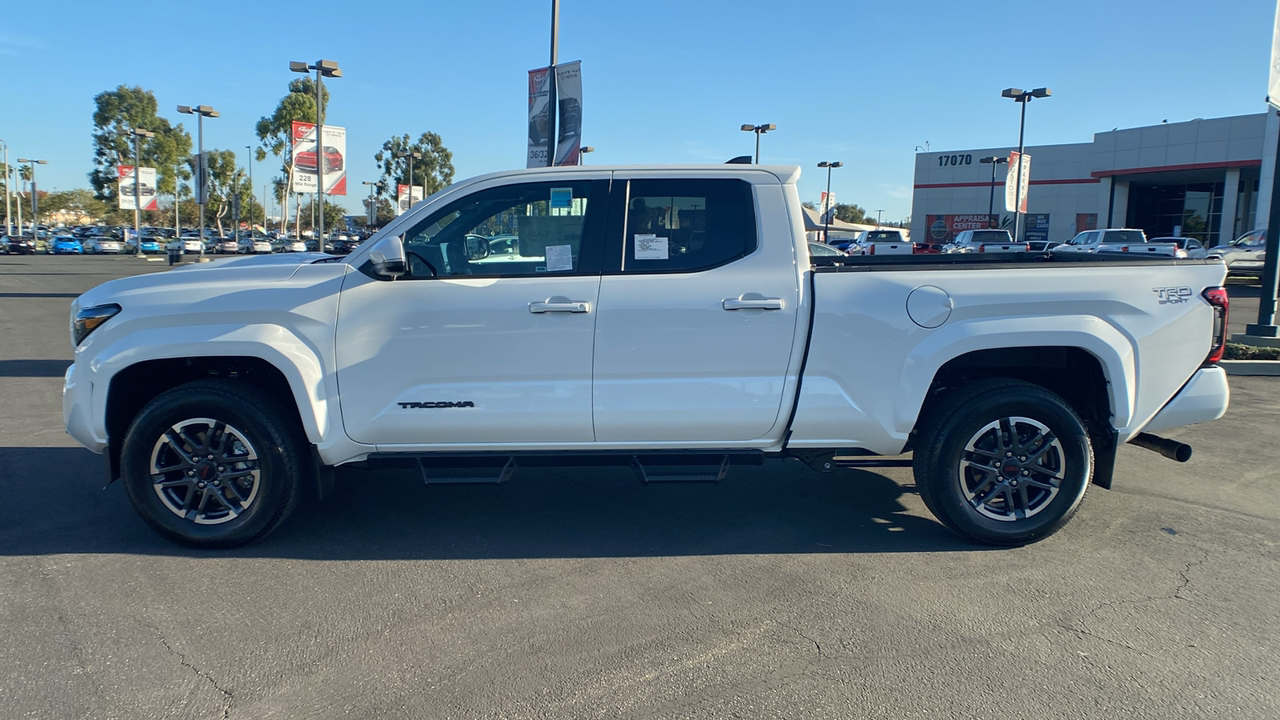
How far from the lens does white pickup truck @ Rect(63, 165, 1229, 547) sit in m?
4.37

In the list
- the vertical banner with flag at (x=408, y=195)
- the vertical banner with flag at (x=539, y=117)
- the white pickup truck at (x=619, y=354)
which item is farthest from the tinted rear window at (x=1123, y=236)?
the white pickup truck at (x=619, y=354)

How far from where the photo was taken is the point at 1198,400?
4629 millimetres

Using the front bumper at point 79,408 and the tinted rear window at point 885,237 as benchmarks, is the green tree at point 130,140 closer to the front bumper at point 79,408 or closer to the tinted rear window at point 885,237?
the tinted rear window at point 885,237

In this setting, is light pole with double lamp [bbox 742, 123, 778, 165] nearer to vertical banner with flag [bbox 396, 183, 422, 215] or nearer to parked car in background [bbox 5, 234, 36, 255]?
vertical banner with flag [bbox 396, 183, 422, 215]

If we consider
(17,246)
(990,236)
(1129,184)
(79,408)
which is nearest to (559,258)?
(79,408)

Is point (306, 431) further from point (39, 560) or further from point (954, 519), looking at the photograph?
point (954, 519)

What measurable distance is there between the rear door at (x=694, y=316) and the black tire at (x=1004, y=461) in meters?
0.93

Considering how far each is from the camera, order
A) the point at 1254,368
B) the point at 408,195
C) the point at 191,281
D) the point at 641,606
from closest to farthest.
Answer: the point at 641,606
the point at 191,281
the point at 1254,368
the point at 408,195

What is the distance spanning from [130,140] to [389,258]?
74.4m

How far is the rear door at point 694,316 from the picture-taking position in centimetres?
438

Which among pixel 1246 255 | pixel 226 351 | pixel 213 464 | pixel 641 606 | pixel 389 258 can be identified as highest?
pixel 1246 255

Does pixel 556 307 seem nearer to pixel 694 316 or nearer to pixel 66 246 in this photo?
pixel 694 316

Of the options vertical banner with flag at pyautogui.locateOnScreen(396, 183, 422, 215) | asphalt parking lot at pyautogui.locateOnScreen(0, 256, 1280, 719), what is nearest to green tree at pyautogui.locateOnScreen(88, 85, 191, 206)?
vertical banner with flag at pyautogui.locateOnScreen(396, 183, 422, 215)

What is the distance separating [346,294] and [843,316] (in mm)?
2540
